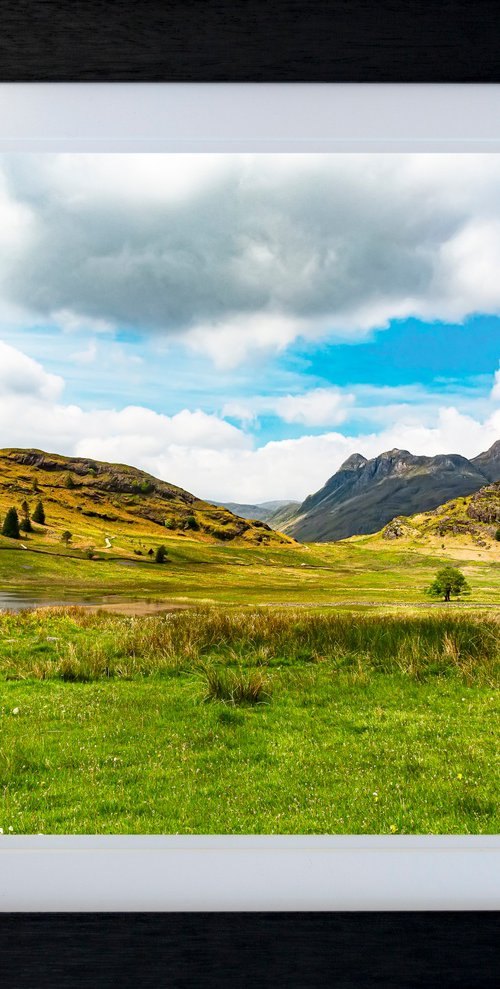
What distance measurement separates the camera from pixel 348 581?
420 cm

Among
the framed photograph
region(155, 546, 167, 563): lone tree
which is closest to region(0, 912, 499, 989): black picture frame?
the framed photograph

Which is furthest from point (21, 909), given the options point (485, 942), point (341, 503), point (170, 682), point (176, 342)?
point (176, 342)

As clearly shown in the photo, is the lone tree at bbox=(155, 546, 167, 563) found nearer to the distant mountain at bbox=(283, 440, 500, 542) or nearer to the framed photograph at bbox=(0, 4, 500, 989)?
the framed photograph at bbox=(0, 4, 500, 989)

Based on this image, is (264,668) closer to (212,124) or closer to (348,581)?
(348,581)

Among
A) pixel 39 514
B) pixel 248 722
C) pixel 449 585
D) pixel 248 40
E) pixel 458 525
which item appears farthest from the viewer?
pixel 458 525

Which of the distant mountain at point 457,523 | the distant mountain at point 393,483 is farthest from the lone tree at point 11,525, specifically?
the distant mountain at point 457,523

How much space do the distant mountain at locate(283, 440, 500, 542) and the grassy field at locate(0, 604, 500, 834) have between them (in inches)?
25.9

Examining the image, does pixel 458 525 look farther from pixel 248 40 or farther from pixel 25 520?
pixel 248 40

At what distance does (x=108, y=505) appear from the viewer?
13.0 ft

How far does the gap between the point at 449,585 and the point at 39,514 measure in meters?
2.62

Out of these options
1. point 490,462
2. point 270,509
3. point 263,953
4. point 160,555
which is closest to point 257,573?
point 270,509

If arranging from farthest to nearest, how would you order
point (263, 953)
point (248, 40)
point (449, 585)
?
point (449, 585)
point (248, 40)
point (263, 953)

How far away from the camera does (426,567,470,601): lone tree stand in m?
4.02

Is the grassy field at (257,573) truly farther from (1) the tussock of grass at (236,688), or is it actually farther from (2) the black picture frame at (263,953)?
(2) the black picture frame at (263,953)
